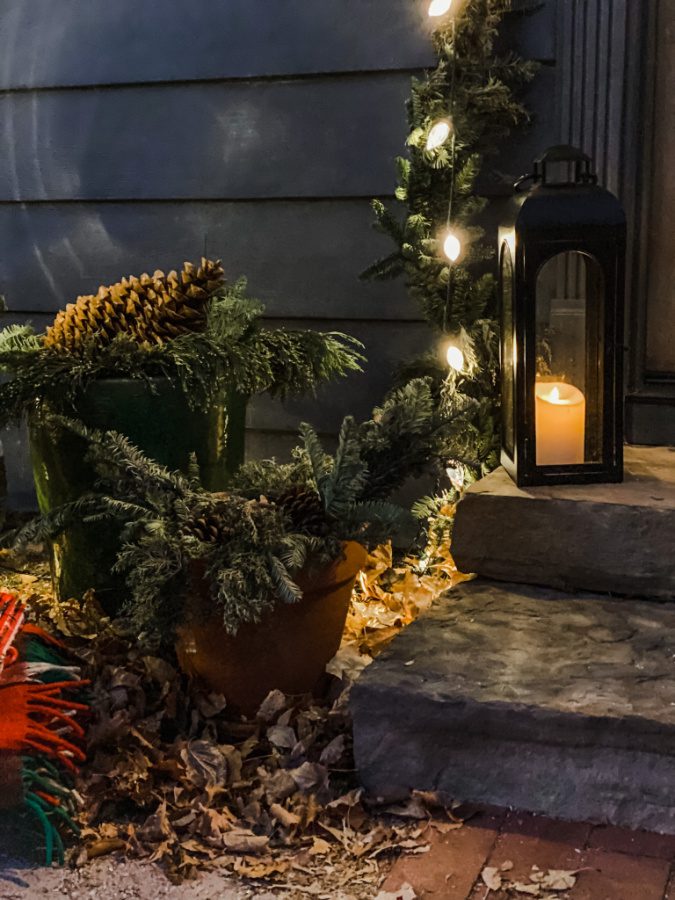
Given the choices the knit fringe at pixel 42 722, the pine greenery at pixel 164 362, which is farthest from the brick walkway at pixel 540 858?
the pine greenery at pixel 164 362

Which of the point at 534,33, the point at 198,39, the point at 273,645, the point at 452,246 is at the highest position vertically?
the point at 198,39

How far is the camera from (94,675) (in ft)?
8.18

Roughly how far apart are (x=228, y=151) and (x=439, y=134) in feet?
2.78

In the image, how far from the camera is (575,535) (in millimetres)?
2615

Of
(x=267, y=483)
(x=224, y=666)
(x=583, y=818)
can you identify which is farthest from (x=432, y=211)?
(x=583, y=818)

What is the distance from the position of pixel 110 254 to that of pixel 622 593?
218 cm

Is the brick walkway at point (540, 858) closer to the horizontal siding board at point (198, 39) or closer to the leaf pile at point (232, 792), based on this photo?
the leaf pile at point (232, 792)

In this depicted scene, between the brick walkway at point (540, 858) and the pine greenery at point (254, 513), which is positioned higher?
the pine greenery at point (254, 513)

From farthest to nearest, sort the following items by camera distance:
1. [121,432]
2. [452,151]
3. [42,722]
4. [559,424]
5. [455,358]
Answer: [455,358] → [452,151] → [121,432] → [559,424] → [42,722]

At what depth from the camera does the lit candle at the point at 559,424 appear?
2734 millimetres

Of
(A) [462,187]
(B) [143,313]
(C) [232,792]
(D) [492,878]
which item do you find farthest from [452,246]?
(D) [492,878]

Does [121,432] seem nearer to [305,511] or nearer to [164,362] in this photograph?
[164,362]

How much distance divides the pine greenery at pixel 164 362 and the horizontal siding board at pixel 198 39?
925mm

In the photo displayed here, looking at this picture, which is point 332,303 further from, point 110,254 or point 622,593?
point 622,593
